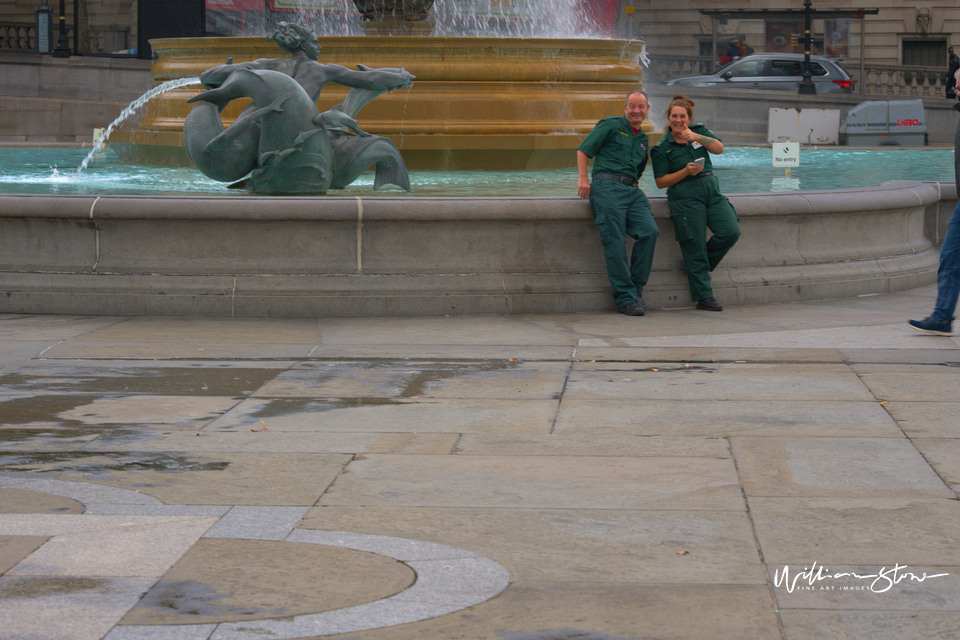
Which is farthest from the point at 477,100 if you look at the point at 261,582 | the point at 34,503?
the point at 261,582

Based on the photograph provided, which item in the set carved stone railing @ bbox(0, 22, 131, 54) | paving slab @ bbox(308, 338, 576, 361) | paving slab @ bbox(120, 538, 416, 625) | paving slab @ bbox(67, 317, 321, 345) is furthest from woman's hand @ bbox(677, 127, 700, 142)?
carved stone railing @ bbox(0, 22, 131, 54)

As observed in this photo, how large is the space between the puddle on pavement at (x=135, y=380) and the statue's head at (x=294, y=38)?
417 cm

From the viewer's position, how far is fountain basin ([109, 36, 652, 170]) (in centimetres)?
1413

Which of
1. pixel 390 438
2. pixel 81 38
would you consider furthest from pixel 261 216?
pixel 81 38

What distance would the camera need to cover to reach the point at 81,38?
39.8m

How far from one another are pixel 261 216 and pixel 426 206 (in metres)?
1.10

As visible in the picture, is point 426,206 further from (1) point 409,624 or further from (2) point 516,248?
(1) point 409,624

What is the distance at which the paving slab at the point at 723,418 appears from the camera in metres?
5.48

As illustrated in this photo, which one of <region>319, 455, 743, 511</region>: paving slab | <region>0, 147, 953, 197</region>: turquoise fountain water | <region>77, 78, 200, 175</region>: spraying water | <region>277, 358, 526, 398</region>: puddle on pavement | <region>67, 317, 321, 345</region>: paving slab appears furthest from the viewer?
<region>77, 78, 200, 175</region>: spraying water

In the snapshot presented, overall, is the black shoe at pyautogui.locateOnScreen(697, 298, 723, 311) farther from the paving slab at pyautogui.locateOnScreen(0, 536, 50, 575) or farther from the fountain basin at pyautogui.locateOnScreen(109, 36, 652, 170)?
the paving slab at pyautogui.locateOnScreen(0, 536, 50, 575)

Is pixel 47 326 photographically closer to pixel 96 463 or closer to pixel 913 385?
pixel 96 463

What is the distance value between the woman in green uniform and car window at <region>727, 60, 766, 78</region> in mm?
26484

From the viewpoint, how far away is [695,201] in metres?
8.84

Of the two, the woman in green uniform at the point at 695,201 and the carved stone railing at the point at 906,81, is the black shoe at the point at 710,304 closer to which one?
the woman in green uniform at the point at 695,201
